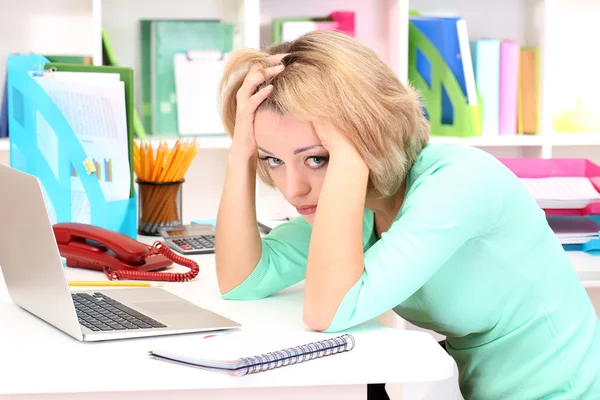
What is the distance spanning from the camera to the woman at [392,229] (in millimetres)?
1178

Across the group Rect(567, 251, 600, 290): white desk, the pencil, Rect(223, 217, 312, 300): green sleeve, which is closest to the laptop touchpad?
Rect(223, 217, 312, 300): green sleeve

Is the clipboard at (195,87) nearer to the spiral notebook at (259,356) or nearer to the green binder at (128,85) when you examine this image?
the green binder at (128,85)

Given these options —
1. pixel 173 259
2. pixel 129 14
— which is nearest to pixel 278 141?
pixel 173 259

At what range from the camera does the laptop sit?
1.10 meters

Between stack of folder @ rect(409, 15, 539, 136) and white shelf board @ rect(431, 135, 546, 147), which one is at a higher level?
stack of folder @ rect(409, 15, 539, 136)

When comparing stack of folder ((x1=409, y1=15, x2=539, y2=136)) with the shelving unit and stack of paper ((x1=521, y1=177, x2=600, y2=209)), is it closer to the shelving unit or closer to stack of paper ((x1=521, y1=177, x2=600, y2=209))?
the shelving unit

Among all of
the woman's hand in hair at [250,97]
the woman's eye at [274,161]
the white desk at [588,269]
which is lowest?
the white desk at [588,269]

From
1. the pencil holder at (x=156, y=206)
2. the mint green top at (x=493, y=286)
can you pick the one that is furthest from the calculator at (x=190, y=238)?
the mint green top at (x=493, y=286)

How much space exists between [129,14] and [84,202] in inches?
50.3

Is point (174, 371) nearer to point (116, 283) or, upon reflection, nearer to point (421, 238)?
point (421, 238)

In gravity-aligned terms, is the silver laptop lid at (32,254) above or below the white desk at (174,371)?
above

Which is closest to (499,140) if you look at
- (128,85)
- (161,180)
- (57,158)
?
(161,180)

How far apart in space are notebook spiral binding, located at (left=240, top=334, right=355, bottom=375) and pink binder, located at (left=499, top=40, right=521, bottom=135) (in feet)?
6.52

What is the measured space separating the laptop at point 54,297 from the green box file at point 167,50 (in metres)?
1.60
